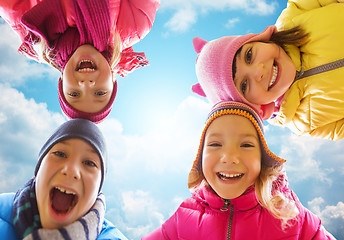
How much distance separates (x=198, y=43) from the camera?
189 cm

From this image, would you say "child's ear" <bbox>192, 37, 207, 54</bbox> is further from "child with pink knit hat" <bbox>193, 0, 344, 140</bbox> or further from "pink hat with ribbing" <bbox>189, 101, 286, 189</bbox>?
"pink hat with ribbing" <bbox>189, 101, 286, 189</bbox>

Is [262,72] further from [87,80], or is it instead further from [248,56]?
[87,80]

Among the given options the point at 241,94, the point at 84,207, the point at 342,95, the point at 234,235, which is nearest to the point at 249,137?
the point at 241,94

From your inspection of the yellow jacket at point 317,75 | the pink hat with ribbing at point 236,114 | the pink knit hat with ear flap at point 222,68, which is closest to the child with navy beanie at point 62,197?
the pink hat with ribbing at point 236,114

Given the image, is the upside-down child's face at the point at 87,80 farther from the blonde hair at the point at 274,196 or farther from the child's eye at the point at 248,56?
the blonde hair at the point at 274,196

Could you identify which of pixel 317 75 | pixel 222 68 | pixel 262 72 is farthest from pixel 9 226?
pixel 317 75

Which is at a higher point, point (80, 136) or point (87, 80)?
point (87, 80)

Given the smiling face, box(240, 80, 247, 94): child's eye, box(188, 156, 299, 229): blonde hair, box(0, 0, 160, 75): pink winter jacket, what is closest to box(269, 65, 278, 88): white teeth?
the smiling face

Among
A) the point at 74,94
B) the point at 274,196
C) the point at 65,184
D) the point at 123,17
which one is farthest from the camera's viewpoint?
the point at 123,17

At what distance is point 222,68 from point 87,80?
0.68 m

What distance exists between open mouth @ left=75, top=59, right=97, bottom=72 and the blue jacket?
70cm

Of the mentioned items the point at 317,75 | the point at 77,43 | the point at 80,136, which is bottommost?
the point at 317,75

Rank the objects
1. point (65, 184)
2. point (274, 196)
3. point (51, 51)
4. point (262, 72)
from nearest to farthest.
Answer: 1. point (65, 184)
2. point (274, 196)
3. point (262, 72)
4. point (51, 51)

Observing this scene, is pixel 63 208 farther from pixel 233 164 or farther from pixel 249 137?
pixel 249 137
